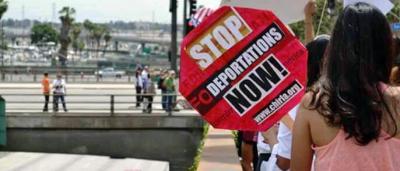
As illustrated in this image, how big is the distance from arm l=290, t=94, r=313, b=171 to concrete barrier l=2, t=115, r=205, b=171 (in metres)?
19.8

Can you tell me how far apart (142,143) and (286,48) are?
19311 millimetres

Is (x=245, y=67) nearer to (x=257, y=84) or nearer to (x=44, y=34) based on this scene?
(x=257, y=84)

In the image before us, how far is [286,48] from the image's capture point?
3713 mm

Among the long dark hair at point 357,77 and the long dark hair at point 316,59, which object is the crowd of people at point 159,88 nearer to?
the long dark hair at point 316,59

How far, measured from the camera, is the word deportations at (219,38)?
370cm

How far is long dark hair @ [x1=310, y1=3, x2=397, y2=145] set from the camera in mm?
2500

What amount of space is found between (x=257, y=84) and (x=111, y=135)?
63.2 feet

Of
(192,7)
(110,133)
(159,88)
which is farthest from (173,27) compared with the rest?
(110,133)

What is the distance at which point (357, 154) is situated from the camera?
→ 8.29 feet

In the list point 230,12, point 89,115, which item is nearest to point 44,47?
point 89,115

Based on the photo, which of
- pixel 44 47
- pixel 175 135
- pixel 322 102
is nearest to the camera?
pixel 322 102

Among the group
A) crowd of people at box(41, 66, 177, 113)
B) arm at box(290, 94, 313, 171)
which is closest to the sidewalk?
arm at box(290, 94, 313, 171)

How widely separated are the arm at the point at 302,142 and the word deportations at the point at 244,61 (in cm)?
112

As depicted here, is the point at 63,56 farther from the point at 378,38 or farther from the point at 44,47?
the point at 378,38
